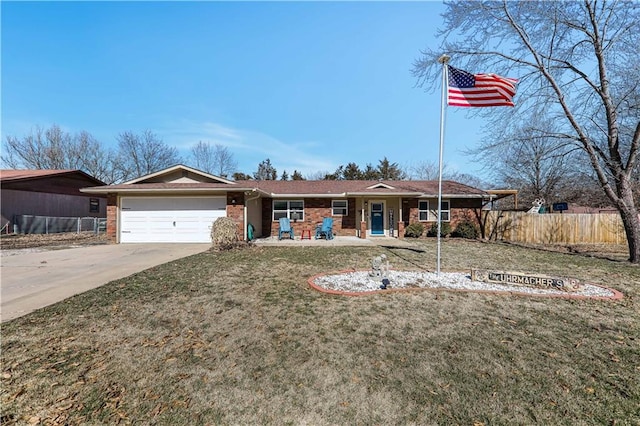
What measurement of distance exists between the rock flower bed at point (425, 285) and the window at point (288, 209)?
29.7 feet

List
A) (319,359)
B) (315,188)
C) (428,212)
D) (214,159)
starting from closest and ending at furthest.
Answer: (319,359)
(428,212)
(315,188)
(214,159)

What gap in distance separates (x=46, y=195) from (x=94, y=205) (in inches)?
140

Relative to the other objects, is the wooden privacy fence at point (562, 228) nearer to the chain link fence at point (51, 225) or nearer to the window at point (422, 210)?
the window at point (422, 210)

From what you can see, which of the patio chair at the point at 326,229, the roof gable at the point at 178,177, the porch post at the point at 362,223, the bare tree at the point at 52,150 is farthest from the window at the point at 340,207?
the bare tree at the point at 52,150

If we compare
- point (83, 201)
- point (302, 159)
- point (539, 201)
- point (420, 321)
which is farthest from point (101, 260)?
point (539, 201)

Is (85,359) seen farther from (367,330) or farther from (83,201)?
(83,201)

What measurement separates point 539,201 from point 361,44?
20430 millimetres

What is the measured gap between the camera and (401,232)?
1477cm

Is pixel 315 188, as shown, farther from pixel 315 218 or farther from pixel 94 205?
pixel 94 205

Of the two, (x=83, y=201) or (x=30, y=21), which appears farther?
(x=83, y=201)

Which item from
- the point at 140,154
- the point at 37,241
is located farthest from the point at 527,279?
the point at 140,154

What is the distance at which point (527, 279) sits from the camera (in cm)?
564

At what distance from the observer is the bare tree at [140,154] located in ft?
95.5

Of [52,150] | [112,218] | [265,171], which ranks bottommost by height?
[112,218]
